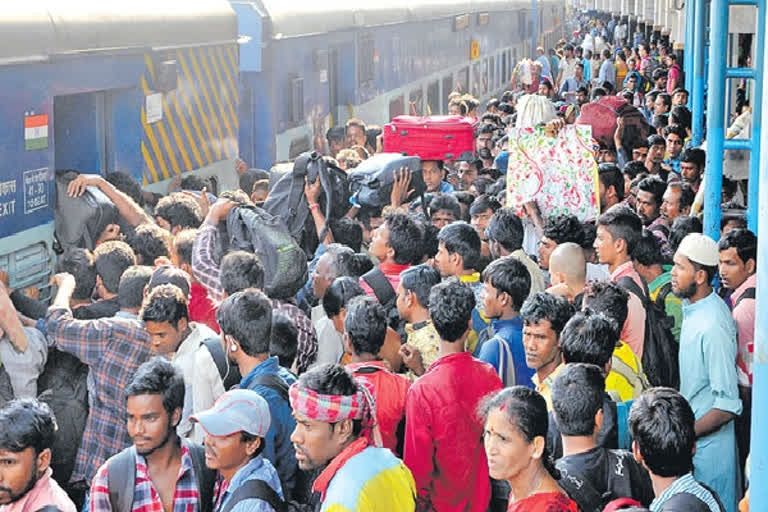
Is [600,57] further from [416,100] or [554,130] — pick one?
[554,130]

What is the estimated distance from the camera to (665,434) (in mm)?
3480

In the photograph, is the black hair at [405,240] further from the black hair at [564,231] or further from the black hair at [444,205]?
A: the black hair at [444,205]

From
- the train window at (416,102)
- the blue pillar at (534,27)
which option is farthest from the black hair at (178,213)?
the blue pillar at (534,27)

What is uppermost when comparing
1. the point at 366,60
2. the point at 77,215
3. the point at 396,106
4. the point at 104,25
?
the point at 104,25

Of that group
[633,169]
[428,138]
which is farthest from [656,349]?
[428,138]

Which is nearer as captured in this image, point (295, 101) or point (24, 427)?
point (24, 427)

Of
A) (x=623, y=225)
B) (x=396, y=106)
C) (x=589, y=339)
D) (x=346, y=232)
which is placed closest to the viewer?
(x=589, y=339)

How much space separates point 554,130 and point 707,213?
102cm

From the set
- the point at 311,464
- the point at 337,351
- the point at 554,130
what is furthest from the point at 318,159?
the point at 311,464

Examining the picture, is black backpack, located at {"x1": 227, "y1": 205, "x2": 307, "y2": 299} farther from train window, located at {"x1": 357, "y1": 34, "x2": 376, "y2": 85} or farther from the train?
train window, located at {"x1": 357, "y1": 34, "x2": 376, "y2": 85}

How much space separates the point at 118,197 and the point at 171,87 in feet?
3.86

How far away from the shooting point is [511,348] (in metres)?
4.84

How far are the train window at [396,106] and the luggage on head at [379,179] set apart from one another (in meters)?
5.45

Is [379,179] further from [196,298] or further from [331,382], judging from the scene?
[331,382]
